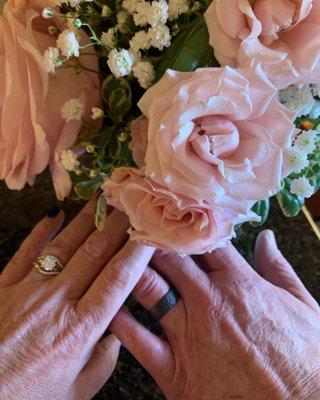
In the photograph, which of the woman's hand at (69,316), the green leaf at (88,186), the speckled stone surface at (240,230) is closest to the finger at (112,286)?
the woman's hand at (69,316)

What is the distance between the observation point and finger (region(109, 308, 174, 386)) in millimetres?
671

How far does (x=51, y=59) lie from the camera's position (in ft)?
1.60

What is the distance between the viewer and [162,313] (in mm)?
691

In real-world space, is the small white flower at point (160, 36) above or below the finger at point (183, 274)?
above

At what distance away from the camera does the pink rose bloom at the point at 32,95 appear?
52cm

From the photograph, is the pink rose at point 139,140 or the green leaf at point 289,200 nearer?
the pink rose at point 139,140

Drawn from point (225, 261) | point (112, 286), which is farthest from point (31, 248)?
point (225, 261)

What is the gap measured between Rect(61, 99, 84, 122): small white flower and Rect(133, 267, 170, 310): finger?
243 millimetres

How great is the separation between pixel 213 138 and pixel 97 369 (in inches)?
15.0

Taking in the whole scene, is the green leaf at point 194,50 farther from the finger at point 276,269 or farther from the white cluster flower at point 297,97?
the finger at point 276,269

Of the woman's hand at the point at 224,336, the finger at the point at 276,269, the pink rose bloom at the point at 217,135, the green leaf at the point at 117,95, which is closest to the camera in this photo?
the pink rose bloom at the point at 217,135

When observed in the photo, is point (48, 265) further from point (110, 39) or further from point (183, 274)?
point (110, 39)

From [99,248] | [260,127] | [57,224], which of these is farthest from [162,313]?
[260,127]

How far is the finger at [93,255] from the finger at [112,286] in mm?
17
